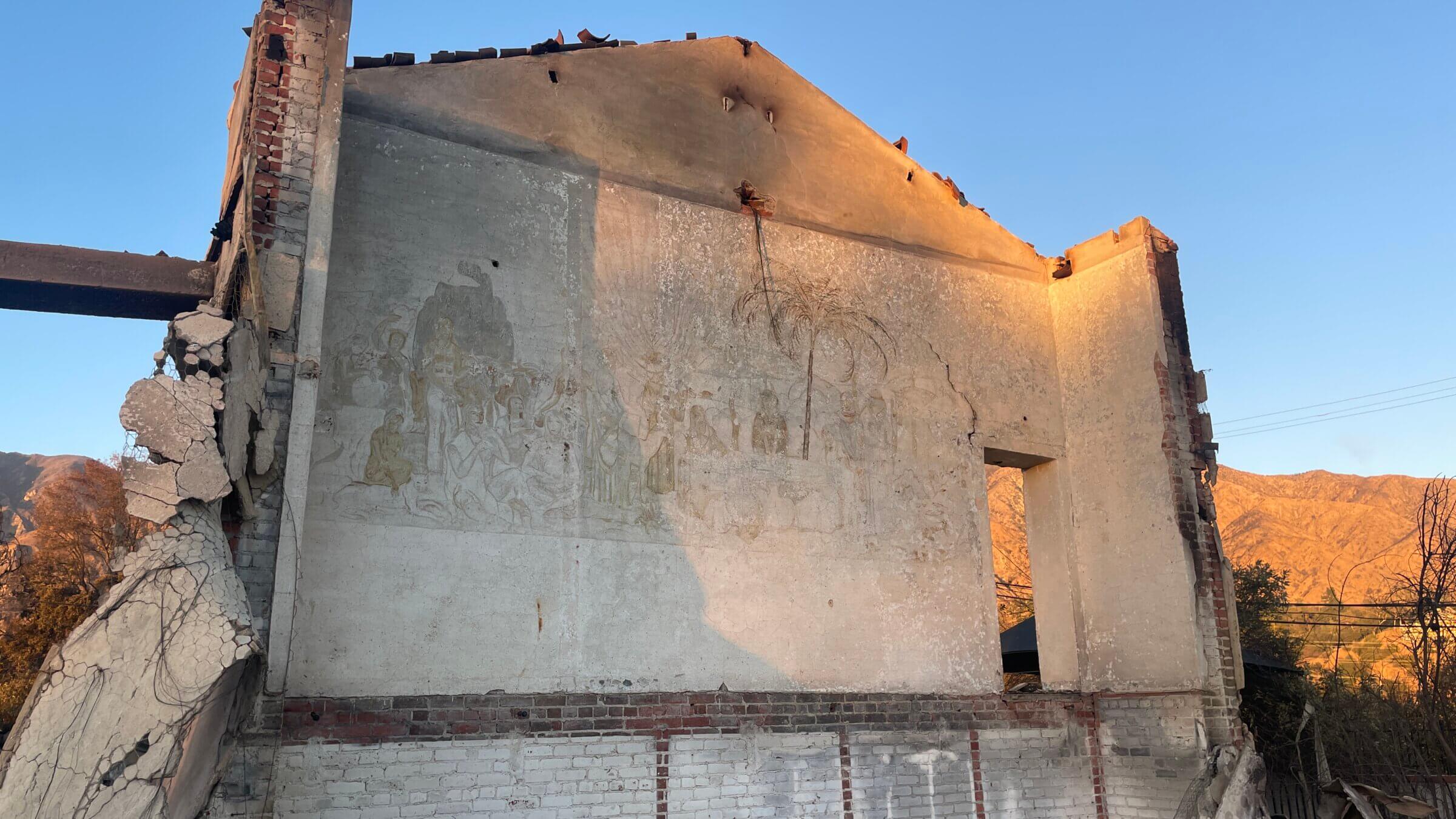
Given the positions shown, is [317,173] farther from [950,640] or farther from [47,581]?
[47,581]

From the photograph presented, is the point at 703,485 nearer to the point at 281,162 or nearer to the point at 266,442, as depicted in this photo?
the point at 266,442

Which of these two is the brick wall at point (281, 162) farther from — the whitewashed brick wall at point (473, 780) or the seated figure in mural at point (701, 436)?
the seated figure in mural at point (701, 436)

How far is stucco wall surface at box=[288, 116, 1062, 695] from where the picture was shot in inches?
264

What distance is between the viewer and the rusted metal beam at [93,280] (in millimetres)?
6391

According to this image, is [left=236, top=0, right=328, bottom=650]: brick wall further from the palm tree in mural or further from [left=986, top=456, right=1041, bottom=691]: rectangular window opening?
[left=986, top=456, right=1041, bottom=691]: rectangular window opening

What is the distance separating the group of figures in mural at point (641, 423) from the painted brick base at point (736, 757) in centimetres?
129

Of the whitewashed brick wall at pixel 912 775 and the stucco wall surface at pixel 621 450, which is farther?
the whitewashed brick wall at pixel 912 775

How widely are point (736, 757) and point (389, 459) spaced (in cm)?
326

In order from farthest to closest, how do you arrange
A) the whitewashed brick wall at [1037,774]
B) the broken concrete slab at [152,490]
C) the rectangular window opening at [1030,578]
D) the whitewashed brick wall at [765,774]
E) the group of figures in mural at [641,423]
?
1. the rectangular window opening at [1030,578]
2. the whitewashed brick wall at [1037,774]
3. the group of figures in mural at [641,423]
4. the whitewashed brick wall at [765,774]
5. the broken concrete slab at [152,490]

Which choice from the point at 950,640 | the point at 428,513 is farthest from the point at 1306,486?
the point at 428,513

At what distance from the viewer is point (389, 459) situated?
6773mm

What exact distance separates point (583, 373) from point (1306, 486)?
64785 millimetres

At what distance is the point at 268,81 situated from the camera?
6355 mm

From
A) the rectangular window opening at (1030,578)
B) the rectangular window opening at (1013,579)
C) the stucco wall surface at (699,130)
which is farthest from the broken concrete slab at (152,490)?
the rectangular window opening at (1013,579)
